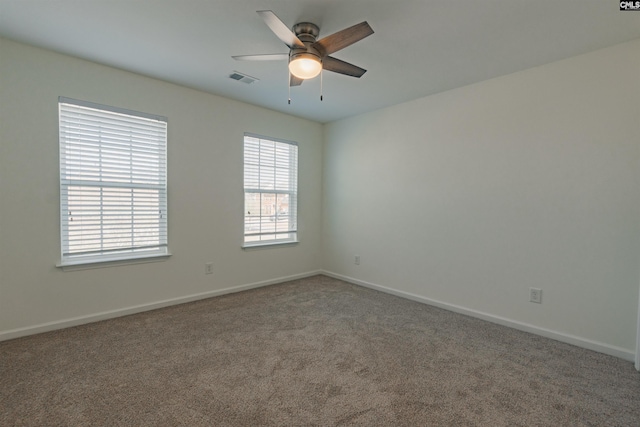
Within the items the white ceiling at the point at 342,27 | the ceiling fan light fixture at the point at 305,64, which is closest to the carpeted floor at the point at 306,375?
the ceiling fan light fixture at the point at 305,64

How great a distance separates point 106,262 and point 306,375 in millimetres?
2292

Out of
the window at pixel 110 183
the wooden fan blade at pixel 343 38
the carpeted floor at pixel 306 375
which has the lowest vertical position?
the carpeted floor at pixel 306 375

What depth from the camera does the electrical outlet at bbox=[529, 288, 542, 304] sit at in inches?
110

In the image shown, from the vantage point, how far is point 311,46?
204 centimetres

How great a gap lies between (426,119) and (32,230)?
4.07 meters

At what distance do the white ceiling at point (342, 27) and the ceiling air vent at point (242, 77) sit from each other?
0.06 m

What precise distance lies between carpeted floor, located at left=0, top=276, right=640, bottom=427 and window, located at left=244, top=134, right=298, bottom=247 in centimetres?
142

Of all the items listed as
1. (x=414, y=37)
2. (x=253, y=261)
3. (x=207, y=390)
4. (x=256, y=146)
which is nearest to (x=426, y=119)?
(x=414, y=37)

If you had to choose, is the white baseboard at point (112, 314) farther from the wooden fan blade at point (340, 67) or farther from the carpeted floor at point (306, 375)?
the wooden fan blade at point (340, 67)

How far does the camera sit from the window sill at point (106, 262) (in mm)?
2811

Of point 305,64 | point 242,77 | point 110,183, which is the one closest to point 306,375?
point 305,64

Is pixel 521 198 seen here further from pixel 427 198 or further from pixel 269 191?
pixel 269 191

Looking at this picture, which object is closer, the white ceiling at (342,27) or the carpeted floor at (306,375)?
the carpeted floor at (306,375)

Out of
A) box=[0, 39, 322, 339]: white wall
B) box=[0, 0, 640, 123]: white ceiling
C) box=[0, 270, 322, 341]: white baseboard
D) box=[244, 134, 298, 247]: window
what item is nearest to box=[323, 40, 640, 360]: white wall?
box=[0, 0, 640, 123]: white ceiling
